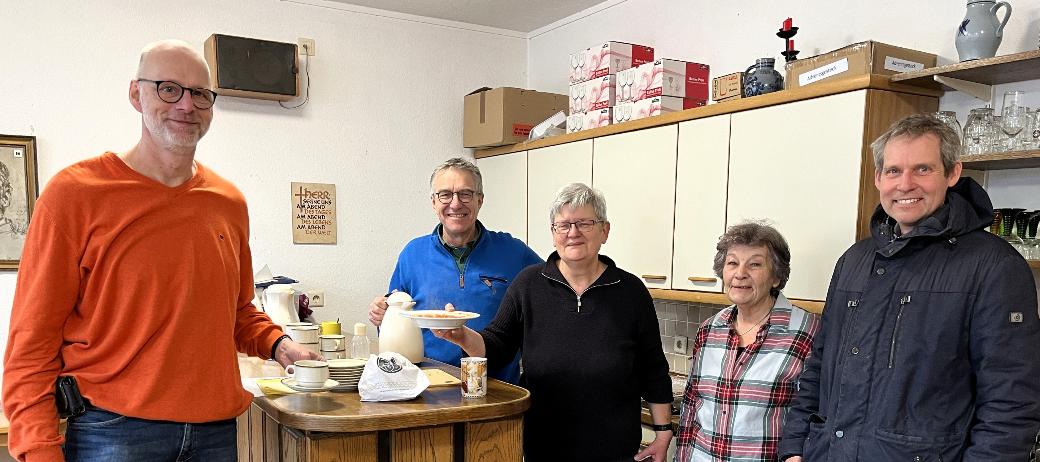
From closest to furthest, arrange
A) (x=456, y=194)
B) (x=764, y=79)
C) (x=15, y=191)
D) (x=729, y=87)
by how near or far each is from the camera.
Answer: (x=456, y=194)
(x=764, y=79)
(x=729, y=87)
(x=15, y=191)

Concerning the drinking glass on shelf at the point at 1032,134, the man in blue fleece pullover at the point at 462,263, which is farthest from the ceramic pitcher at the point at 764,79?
the man in blue fleece pullover at the point at 462,263

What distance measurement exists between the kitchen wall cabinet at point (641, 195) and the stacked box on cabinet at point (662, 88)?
11cm

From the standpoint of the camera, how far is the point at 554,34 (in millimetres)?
4273

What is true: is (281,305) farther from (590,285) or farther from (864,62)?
(864,62)

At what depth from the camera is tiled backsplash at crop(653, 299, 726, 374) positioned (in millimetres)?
3303

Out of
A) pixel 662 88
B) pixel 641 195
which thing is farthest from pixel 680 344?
pixel 662 88

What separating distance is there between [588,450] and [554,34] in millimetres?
2870

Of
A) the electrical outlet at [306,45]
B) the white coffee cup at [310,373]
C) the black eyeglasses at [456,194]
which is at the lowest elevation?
the white coffee cup at [310,373]

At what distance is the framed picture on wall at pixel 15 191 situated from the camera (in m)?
3.26

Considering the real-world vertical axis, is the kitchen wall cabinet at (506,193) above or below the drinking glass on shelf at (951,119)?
below

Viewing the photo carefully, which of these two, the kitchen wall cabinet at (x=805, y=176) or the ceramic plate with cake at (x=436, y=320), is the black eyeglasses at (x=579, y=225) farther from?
the kitchen wall cabinet at (x=805, y=176)

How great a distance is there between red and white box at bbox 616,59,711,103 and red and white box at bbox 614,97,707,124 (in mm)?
17

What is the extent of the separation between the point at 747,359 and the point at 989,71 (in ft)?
3.54

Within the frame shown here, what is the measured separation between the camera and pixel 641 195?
3.10 meters
